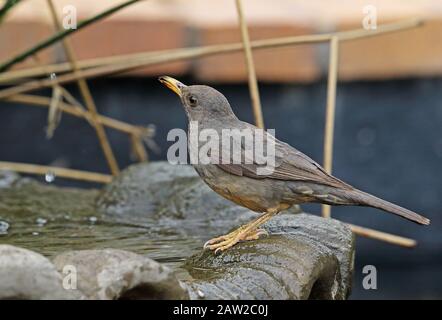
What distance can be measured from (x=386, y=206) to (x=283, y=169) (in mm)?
343

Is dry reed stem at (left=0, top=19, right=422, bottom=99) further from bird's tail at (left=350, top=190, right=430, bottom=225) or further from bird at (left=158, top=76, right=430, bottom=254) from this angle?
bird's tail at (left=350, top=190, right=430, bottom=225)

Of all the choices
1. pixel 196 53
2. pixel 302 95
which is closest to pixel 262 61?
pixel 302 95

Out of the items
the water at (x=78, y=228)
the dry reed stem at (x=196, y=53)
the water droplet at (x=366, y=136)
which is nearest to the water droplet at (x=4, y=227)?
the water at (x=78, y=228)

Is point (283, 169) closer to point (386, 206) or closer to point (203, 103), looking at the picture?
point (386, 206)

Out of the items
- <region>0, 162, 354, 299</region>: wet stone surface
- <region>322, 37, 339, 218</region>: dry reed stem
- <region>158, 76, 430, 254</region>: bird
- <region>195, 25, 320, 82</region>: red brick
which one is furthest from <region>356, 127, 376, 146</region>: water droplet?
<region>158, 76, 430, 254</region>: bird

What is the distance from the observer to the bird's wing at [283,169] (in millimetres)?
3283

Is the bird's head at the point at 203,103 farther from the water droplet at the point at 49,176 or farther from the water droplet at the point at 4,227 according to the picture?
the water droplet at the point at 49,176

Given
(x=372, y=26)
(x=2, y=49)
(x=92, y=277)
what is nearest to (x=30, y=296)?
(x=92, y=277)

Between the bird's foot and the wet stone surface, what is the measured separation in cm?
4

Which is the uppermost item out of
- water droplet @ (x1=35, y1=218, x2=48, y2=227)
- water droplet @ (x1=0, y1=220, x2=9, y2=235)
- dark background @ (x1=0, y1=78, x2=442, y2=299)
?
dark background @ (x1=0, y1=78, x2=442, y2=299)

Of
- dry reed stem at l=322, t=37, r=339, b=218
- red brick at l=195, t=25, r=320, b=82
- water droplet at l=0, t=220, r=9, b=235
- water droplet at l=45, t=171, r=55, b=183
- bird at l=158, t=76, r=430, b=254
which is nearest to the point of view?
bird at l=158, t=76, r=430, b=254

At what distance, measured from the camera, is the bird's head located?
3598 millimetres

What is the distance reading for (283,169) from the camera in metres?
3.29
